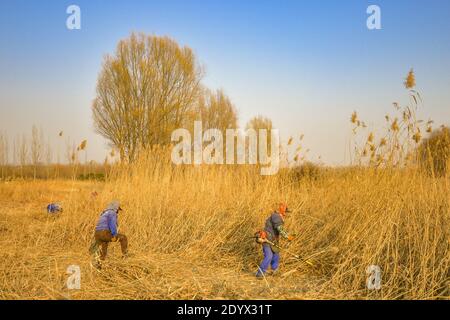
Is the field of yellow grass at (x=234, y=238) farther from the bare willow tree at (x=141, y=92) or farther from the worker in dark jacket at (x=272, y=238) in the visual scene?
the bare willow tree at (x=141, y=92)

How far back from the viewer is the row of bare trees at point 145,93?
16906 millimetres

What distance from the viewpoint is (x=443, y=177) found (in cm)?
439

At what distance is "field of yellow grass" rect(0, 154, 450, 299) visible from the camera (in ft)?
11.2

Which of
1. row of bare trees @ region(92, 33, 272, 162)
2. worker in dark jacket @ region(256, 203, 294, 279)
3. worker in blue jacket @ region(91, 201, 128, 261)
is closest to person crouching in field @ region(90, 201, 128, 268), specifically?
worker in blue jacket @ region(91, 201, 128, 261)

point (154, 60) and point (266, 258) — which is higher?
point (154, 60)

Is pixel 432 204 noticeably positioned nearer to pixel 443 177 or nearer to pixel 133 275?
pixel 443 177

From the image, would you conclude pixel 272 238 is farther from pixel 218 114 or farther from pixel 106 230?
pixel 218 114

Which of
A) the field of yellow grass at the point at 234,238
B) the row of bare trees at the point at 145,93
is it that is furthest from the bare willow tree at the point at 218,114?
the field of yellow grass at the point at 234,238

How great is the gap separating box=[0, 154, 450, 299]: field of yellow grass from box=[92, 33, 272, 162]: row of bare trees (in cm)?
1068

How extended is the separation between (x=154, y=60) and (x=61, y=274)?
567 inches

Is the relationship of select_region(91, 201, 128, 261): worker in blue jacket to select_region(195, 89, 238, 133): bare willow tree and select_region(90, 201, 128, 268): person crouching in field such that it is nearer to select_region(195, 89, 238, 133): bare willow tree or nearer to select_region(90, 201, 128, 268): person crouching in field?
select_region(90, 201, 128, 268): person crouching in field
